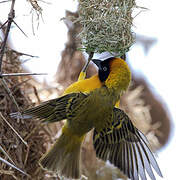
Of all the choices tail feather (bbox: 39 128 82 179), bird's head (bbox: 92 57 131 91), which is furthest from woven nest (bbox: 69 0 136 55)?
tail feather (bbox: 39 128 82 179)

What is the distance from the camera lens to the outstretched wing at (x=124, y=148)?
2.35 metres

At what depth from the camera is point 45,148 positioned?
98.7 inches

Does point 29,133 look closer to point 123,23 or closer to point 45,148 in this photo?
point 45,148

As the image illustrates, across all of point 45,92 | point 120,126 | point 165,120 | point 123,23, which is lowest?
point 165,120

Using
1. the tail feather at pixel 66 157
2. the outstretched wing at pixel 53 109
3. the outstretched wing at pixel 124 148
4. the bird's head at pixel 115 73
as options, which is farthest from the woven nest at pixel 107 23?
the tail feather at pixel 66 157

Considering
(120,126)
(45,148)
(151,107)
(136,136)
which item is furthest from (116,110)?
(151,107)

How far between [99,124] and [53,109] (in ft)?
1.08

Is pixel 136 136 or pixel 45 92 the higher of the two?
pixel 45 92

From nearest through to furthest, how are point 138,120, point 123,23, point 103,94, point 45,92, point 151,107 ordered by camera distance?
point 123,23 → point 103,94 → point 45,92 → point 138,120 → point 151,107

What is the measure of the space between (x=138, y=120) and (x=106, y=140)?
2.73ft

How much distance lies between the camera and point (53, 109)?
2.17 metres

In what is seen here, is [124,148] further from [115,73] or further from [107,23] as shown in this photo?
[107,23]

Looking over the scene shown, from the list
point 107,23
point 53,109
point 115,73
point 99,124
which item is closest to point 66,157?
point 99,124

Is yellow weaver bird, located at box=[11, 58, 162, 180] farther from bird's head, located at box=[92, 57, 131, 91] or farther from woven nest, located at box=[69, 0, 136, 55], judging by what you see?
woven nest, located at box=[69, 0, 136, 55]
